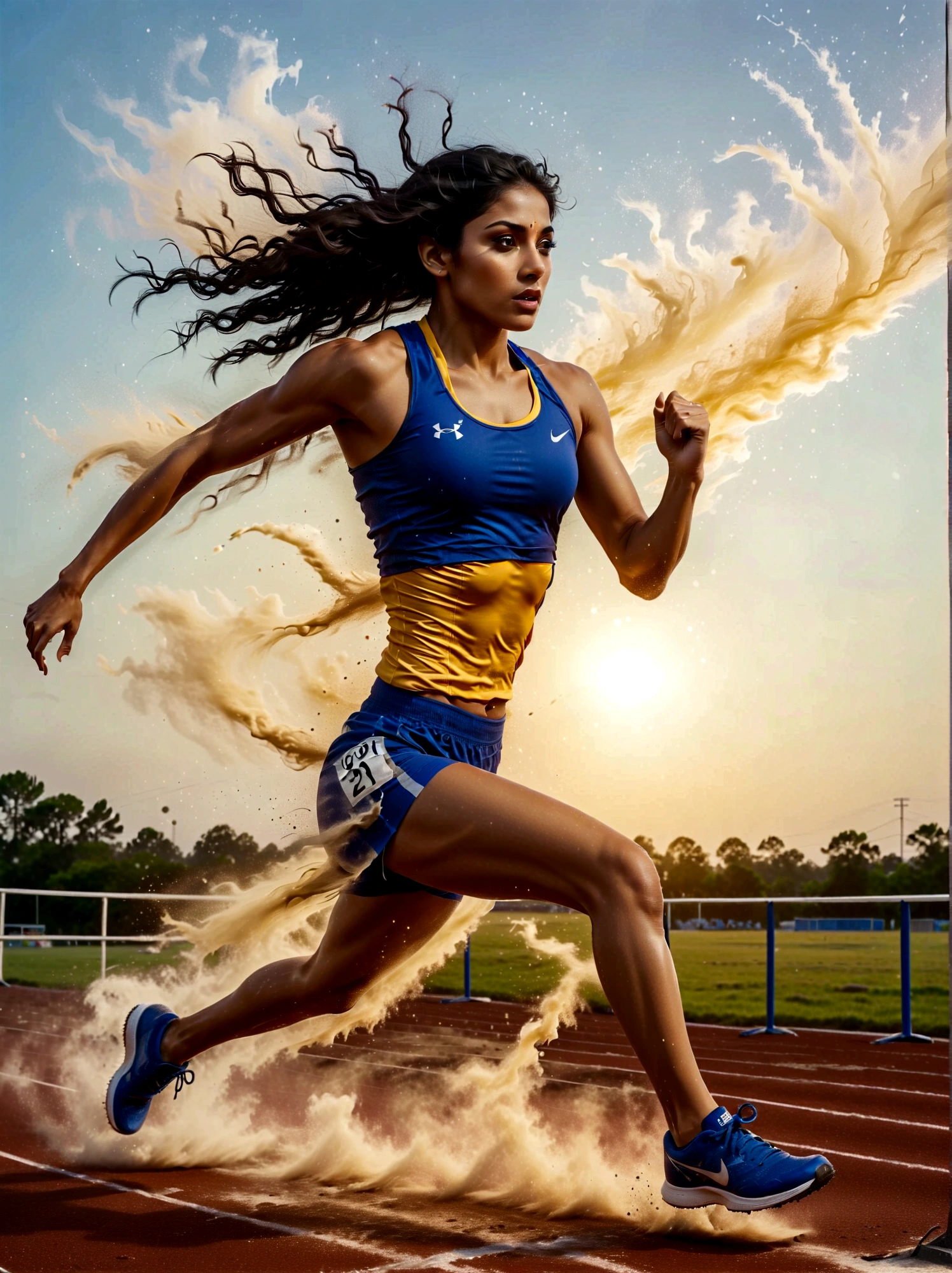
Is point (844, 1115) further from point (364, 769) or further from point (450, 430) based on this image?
point (450, 430)

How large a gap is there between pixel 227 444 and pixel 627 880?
1452 millimetres

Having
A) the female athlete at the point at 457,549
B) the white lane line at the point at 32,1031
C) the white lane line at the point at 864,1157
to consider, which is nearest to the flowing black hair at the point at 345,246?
the female athlete at the point at 457,549

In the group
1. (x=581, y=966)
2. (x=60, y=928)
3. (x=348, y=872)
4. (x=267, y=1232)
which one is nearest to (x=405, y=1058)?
(x=581, y=966)

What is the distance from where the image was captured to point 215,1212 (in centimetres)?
360

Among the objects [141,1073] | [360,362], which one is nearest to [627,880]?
[360,362]

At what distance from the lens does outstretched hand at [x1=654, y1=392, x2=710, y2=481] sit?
10.4 feet

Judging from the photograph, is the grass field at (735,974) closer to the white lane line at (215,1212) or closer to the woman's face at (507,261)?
the white lane line at (215,1212)

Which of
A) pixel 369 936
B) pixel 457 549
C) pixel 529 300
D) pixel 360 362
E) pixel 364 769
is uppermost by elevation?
pixel 529 300

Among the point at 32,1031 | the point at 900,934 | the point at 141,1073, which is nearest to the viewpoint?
the point at 141,1073

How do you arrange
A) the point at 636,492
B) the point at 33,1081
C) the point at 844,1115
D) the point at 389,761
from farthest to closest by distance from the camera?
the point at 33,1081 < the point at 844,1115 < the point at 636,492 < the point at 389,761

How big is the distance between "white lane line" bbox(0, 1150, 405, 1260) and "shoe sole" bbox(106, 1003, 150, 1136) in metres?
0.18

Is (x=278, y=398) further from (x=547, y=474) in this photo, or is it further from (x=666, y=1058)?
(x=666, y=1058)

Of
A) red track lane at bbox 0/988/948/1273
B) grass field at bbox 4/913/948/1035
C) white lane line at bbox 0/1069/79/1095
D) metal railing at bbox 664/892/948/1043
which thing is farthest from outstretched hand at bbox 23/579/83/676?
metal railing at bbox 664/892/948/1043

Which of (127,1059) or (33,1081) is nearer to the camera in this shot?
(127,1059)
